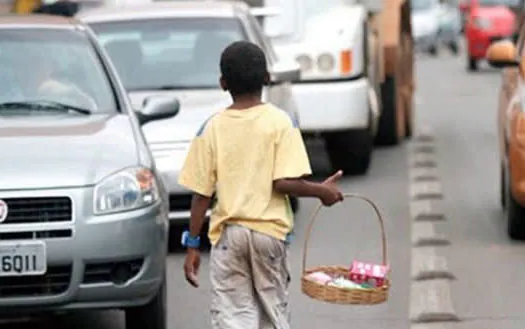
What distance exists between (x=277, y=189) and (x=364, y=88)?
9.89 metres

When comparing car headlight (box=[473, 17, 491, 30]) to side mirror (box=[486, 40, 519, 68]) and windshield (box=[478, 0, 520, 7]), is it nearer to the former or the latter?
windshield (box=[478, 0, 520, 7])

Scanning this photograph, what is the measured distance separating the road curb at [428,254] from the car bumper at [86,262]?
5.76 feet

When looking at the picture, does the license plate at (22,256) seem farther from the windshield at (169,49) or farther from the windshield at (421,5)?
the windshield at (421,5)

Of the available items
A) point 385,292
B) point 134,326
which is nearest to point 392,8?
point 134,326

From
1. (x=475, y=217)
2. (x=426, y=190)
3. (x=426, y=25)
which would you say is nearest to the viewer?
(x=475, y=217)

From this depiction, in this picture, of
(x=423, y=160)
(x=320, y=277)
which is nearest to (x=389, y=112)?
(x=423, y=160)

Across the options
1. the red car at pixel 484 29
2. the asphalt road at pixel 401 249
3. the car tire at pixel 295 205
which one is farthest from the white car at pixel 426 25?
the car tire at pixel 295 205

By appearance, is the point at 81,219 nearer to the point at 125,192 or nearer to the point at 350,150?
the point at 125,192

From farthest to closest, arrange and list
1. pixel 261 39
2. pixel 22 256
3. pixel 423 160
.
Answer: pixel 423 160 → pixel 261 39 → pixel 22 256

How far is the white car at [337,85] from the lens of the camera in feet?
53.9

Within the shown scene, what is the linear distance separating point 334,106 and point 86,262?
8334 mm

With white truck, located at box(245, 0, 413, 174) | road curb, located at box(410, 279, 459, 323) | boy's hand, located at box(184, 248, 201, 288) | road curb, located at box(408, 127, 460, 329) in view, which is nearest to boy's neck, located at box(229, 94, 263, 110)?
boy's hand, located at box(184, 248, 201, 288)

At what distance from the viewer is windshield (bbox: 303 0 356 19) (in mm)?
17875

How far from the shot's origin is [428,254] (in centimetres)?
1203
